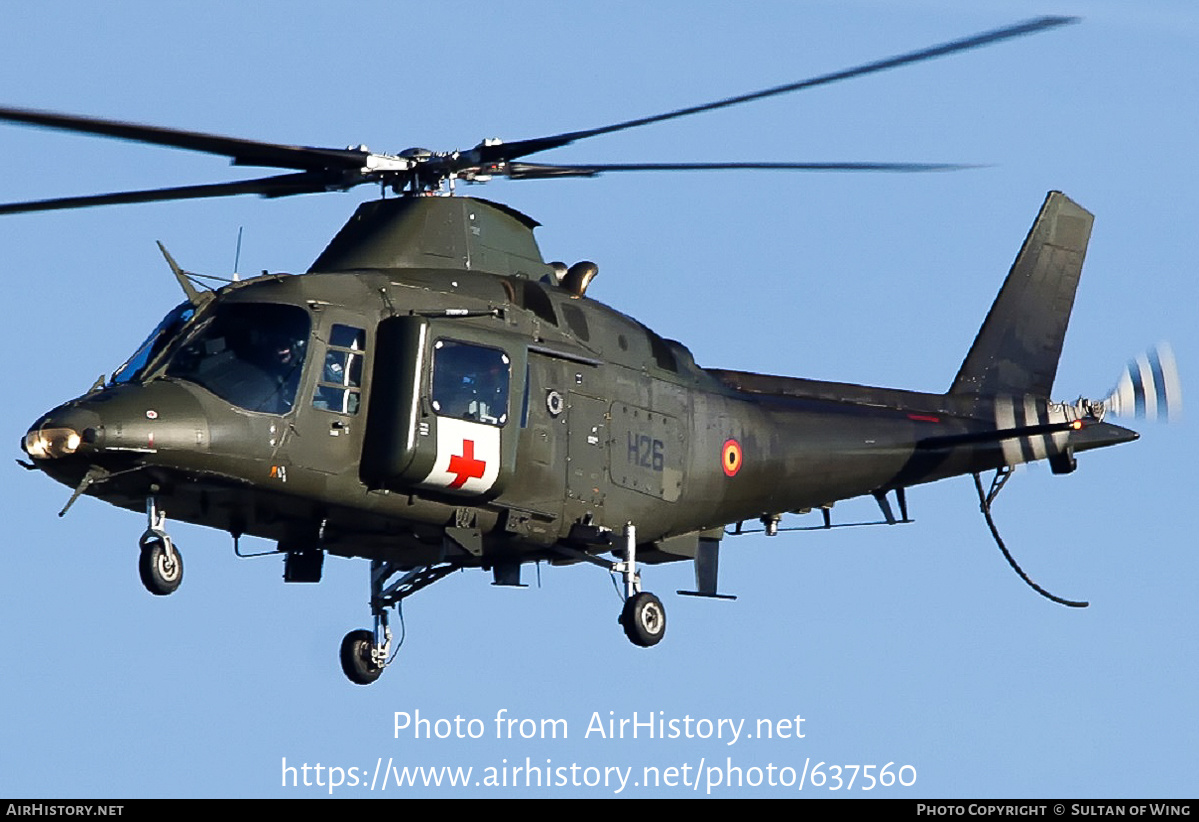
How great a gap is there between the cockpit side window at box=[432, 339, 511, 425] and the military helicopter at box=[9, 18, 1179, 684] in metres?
0.02

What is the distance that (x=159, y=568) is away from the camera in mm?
19891

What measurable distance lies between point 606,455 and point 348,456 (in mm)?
3391

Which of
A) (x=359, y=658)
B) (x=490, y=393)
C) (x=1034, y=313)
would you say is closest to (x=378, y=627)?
(x=359, y=658)

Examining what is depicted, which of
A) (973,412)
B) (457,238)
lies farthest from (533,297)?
(973,412)

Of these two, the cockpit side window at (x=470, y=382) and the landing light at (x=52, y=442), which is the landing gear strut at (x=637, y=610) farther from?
the landing light at (x=52, y=442)

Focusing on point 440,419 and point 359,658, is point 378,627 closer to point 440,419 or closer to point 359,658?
point 359,658

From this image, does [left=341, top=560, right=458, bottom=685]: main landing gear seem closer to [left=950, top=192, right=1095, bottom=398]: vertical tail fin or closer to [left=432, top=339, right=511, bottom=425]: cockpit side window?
[left=432, top=339, right=511, bottom=425]: cockpit side window

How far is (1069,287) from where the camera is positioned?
29969 mm

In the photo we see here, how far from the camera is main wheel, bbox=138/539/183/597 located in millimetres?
19859

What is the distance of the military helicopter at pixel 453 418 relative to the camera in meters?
20.3

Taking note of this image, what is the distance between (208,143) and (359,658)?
631cm

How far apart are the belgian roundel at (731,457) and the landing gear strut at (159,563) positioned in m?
7.12

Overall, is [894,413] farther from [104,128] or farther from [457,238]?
[104,128]

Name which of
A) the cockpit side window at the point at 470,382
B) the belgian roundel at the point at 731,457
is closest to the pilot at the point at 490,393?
the cockpit side window at the point at 470,382
